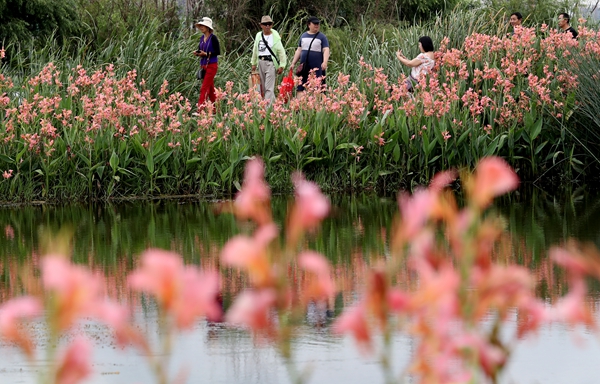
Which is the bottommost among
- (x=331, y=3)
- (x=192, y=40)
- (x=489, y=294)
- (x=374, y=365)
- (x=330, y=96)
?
(x=374, y=365)

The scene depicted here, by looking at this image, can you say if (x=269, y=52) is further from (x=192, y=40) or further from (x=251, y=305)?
(x=251, y=305)

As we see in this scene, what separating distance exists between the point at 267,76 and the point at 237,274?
1032 centimetres

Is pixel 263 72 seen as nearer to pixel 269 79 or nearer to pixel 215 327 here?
pixel 269 79

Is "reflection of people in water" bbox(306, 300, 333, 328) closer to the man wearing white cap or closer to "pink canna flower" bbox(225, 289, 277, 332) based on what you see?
"pink canna flower" bbox(225, 289, 277, 332)

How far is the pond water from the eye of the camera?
525cm

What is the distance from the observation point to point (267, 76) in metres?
18.4

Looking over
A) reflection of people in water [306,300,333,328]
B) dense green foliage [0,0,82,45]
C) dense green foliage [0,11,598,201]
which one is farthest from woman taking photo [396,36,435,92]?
reflection of people in water [306,300,333,328]

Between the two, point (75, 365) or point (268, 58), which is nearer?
point (75, 365)

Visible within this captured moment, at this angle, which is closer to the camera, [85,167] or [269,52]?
[85,167]

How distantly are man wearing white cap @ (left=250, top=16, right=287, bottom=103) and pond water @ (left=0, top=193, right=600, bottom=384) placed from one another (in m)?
4.98

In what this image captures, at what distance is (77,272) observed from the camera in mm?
1346

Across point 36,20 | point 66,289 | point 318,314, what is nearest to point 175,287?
point 66,289

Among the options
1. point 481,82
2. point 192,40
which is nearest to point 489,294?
point 481,82

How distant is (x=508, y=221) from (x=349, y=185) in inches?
147
